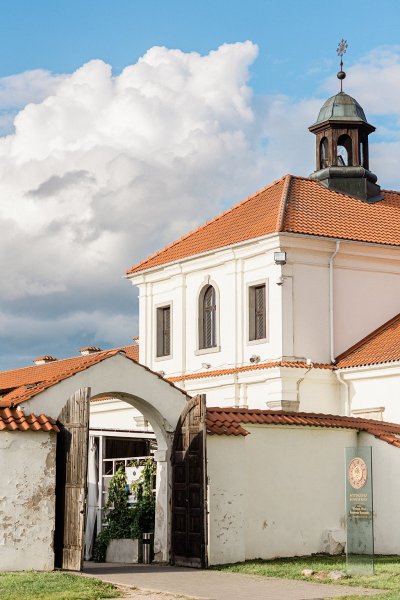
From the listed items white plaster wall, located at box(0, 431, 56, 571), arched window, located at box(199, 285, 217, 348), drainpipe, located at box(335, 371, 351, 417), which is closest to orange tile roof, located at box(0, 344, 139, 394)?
arched window, located at box(199, 285, 217, 348)

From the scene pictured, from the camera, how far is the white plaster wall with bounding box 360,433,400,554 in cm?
2384

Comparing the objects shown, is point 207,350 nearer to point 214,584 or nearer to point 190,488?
point 190,488


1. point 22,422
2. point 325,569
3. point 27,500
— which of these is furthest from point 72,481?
point 325,569

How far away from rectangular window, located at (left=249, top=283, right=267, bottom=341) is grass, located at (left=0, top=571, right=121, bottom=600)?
14.0 m

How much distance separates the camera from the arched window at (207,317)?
111 ft

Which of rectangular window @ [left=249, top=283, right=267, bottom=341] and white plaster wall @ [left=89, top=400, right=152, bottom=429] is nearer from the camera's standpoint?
rectangular window @ [left=249, top=283, right=267, bottom=341]

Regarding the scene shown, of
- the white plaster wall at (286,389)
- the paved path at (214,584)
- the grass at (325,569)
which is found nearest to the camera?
the paved path at (214,584)

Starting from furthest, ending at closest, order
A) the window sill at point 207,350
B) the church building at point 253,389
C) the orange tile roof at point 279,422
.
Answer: the window sill at point 207,350 → the orange tile roof at point 279,422 → the church building at point 253,389

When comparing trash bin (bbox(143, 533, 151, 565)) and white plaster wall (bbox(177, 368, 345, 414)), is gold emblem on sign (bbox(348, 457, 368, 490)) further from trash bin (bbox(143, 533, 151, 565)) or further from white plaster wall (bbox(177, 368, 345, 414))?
white plaster wall (bbox(177, 368, 345, 414))

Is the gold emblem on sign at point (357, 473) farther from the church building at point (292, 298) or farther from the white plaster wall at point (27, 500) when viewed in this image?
the church building at point (292, 298)

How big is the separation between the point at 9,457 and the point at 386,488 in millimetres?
8339

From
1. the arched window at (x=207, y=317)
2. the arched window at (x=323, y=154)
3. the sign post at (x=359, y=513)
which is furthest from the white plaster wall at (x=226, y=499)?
the arched window at (x=323, y=154)

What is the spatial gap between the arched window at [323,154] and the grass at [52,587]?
67.6 ft

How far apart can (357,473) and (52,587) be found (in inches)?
226
